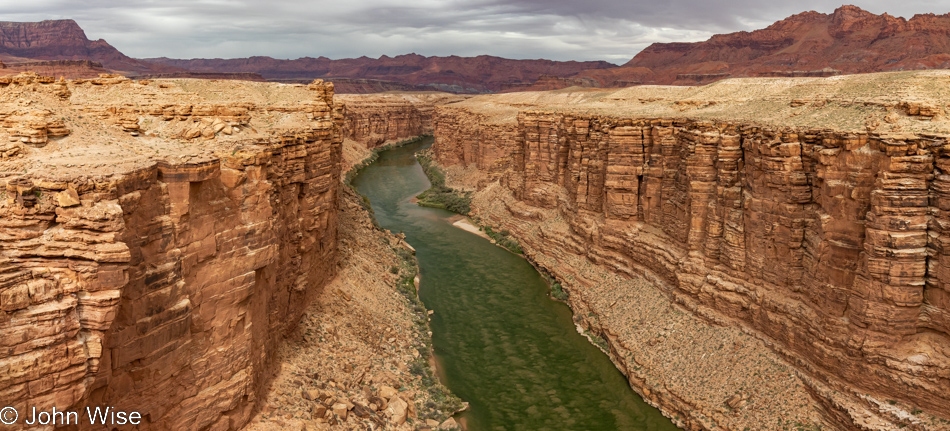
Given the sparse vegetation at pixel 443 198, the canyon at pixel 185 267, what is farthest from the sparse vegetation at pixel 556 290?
the sparse vegetation at pixel 443 198

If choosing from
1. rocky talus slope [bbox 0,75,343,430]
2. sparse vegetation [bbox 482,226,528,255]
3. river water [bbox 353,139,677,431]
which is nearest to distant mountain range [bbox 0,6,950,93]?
sparse vegetation [bbox 482,226,528,255]

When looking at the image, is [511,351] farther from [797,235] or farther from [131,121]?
[131,121]

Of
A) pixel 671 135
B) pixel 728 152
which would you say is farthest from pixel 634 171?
pixel 728 152

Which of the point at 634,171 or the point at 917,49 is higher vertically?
the point at 917,49

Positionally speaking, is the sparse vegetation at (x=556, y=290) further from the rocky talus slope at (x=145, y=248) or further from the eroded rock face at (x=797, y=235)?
the rocky talus slope at (x=145, y=248)

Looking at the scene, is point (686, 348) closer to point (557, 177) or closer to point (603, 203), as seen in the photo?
point (603, 203)

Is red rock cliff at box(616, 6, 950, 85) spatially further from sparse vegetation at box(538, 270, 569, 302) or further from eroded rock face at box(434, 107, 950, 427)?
sparse vegetation at box(538, 270, 569, 302)
